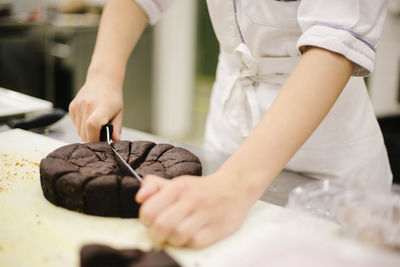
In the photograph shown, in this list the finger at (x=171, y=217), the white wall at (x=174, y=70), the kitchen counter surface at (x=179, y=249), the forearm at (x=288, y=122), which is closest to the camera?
the kitchen counter surface at (x=179, y=249)

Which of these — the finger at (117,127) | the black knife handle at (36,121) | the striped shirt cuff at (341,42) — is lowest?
the black knife handle at (36,121)

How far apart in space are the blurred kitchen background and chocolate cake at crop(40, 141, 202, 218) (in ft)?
8.28

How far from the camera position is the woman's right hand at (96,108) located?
1.36 meters

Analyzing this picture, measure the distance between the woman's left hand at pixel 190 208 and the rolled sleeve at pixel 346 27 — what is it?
0.39m

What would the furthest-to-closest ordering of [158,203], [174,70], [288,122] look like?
[174,70] < [288,122] < [158,203]

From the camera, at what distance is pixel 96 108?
139cm

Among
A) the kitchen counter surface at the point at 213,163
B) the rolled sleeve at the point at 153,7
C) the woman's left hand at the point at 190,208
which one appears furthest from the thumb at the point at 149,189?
the rolled sleeve at the point at 153,7

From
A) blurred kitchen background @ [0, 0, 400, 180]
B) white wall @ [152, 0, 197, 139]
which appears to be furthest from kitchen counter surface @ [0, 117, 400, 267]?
white wall @ [152, 0, 197, 139]

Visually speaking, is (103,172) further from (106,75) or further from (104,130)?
(106,75)

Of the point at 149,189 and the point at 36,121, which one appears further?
the point at 36,121

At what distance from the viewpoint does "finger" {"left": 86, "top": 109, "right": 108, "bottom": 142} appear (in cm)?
134

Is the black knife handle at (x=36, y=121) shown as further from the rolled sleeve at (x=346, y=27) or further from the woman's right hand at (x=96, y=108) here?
the rolled sleeve at (x=346, y=27)

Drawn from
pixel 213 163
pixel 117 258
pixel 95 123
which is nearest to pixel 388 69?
pixel 213 163

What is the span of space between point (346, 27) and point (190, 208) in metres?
0.56
